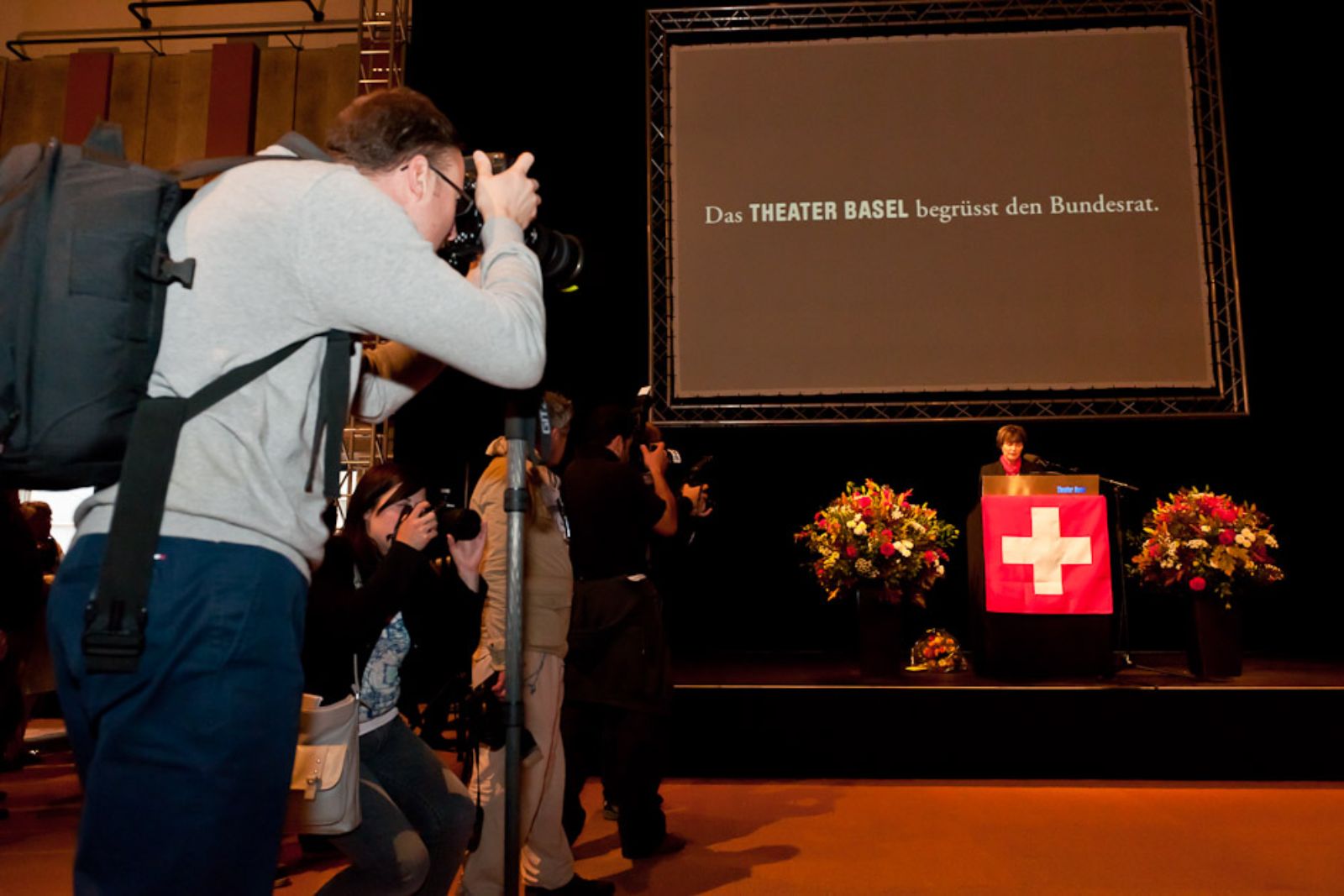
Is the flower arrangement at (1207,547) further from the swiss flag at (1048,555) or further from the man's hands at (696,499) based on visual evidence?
the man's hands at (696,499)

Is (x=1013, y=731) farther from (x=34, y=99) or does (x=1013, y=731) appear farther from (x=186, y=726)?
(x=34, y=99)

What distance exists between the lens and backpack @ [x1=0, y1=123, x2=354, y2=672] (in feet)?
3.05

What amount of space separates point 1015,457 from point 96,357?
546 centimetres

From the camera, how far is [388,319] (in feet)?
3.36

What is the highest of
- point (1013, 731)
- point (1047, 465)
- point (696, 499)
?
point (1047, 465)

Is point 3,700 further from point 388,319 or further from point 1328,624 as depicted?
point 1328,624

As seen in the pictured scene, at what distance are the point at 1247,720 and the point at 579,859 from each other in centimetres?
312

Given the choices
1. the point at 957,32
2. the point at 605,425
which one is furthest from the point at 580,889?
the point at 957,32

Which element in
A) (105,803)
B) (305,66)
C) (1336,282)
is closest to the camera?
(105,803)

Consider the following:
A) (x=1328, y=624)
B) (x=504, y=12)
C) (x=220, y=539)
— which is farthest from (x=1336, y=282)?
(x=220, y=539)

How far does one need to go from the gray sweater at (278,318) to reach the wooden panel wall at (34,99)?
829 cm

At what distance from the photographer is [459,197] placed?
1271 mm

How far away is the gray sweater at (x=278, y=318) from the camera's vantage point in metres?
0.98

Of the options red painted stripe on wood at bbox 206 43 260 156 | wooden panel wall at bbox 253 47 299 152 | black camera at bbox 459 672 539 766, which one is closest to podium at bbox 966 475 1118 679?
black camera at bbox 459 672 539 766
